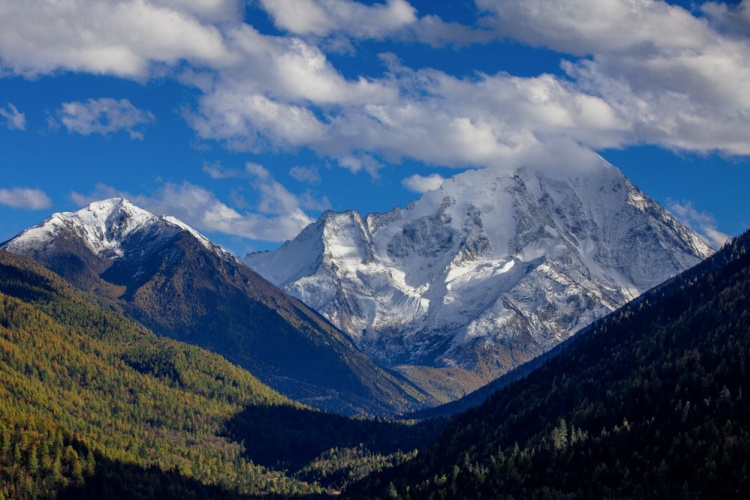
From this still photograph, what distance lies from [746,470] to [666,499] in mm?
16460

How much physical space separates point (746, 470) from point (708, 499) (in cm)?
999

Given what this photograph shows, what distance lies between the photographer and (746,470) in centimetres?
19762

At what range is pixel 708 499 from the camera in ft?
641

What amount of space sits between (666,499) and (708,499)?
827 centimetres

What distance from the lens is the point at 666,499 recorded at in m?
200
